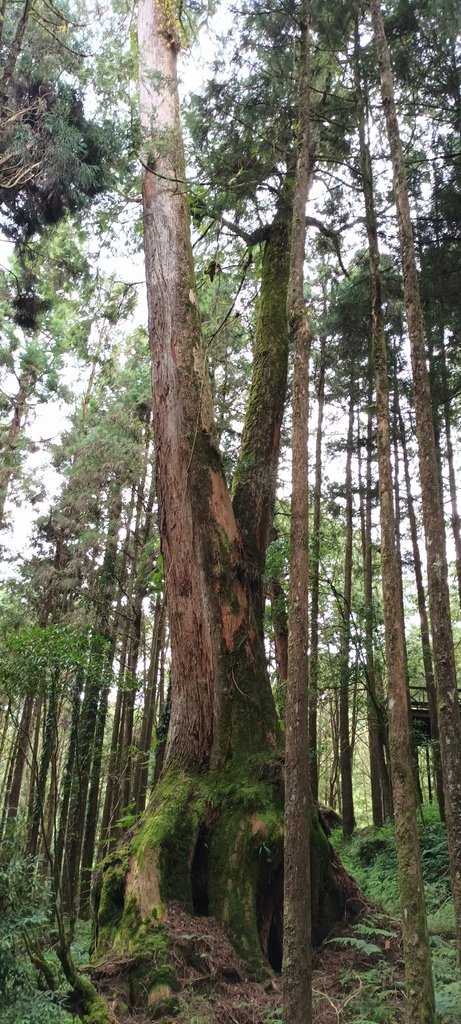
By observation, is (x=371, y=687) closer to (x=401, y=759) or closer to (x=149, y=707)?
(x=149, y=707)

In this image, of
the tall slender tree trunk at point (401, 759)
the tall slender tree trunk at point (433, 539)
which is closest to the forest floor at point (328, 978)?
the tall slender tree trunk at point (401, 759)

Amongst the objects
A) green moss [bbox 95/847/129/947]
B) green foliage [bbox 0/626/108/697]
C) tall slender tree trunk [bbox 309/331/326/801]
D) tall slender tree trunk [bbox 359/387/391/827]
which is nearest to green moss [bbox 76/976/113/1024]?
green moss [bbox 95/847/129/947]

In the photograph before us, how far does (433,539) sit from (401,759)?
154cm

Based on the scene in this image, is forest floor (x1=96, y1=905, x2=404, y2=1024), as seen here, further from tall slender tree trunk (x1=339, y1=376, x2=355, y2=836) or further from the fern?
tall slender tree trunk (x1=339, y1=376, x2=355, y2=836)

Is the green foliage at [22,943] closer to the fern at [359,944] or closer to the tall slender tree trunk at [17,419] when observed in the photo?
the fern at [359,944]

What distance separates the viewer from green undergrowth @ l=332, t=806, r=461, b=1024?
412cm

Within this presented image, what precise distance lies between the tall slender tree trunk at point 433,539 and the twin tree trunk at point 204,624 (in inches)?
74.3

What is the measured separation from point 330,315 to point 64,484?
22.9 feet

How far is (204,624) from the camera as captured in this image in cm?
630

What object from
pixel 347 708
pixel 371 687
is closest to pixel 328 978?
pixel 371 687

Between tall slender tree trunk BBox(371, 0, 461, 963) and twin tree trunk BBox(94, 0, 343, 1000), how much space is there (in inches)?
74.3

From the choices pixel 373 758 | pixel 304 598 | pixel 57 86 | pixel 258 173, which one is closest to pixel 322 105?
pixel 258 173

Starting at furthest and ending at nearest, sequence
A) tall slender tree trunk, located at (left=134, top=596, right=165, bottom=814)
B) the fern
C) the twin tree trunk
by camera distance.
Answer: tall slender tree trunk, located at (left=134, top=596, right=165, bottom=814) → the twin tree trunk → the fern

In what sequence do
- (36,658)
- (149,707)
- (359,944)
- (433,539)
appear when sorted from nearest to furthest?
(433,539)
(359,944)
(36,658)
(149,707)
